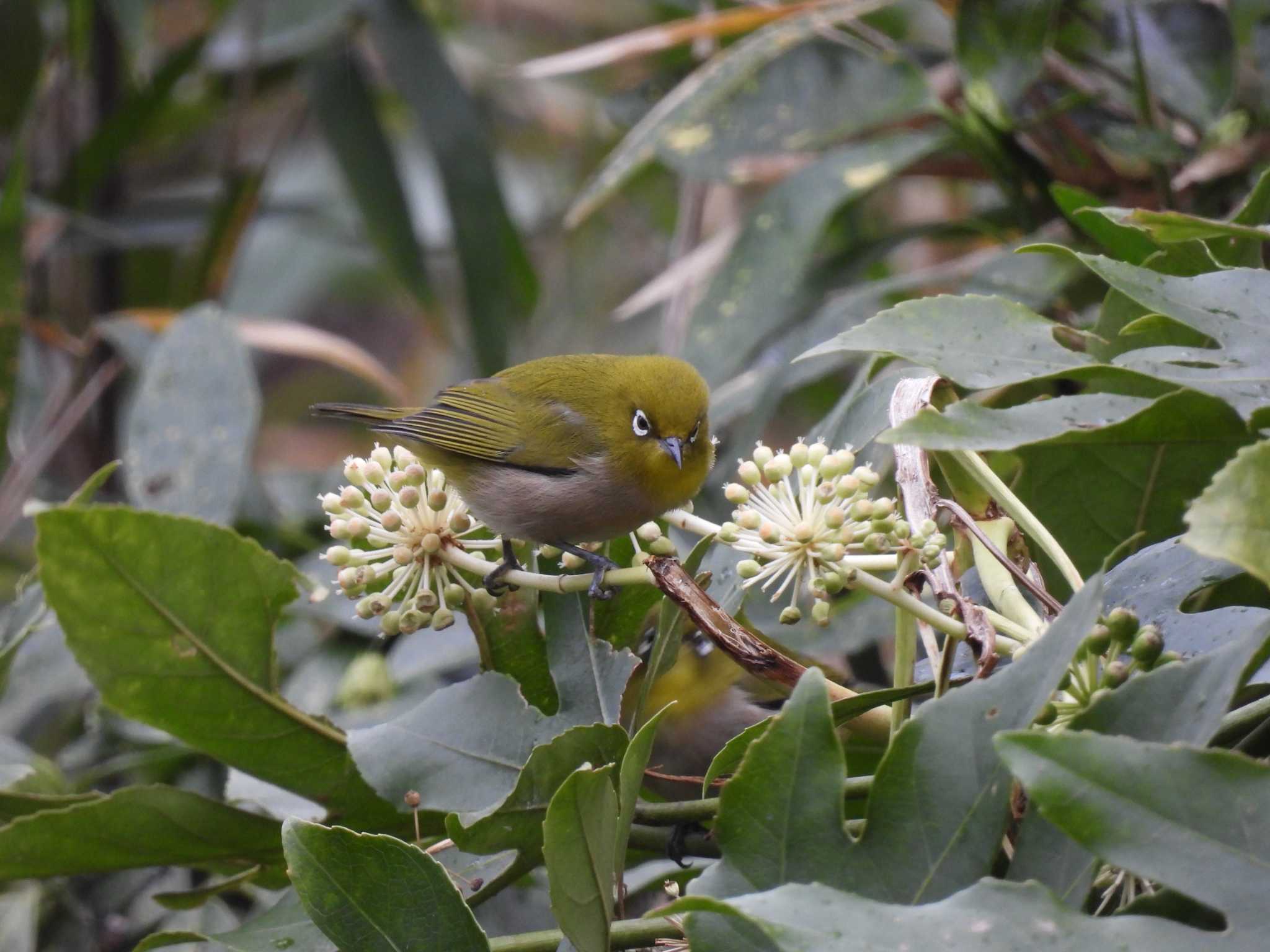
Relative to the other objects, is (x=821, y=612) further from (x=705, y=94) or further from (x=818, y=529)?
(x=705, y=94)

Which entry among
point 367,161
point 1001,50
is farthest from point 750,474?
point 367,161

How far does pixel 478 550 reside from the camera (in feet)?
5.03

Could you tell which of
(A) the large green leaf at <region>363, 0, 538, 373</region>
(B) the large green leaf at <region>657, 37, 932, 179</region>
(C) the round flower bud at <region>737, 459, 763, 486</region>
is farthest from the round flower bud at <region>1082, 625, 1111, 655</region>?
(A) the large green leaf at <region>363, 0, 538, 373</region>

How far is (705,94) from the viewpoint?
261 centimetres

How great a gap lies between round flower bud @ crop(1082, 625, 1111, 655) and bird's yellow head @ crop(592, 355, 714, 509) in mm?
1110

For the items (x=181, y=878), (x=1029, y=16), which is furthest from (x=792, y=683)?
(x=1029, y=16)

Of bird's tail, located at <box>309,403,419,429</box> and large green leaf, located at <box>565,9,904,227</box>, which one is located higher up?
large green leaf, located at <box>565,9,904,227</box>

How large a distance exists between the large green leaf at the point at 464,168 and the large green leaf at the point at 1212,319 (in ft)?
9.04

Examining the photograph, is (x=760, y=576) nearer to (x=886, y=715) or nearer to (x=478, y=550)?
(x=886, y=715)

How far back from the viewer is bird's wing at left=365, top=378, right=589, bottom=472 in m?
2.20

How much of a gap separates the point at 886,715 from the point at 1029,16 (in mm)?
1594

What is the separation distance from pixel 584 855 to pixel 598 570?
19.3 inches

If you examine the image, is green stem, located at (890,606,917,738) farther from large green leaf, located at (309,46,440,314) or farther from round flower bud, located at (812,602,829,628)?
large green leaf, located at (309,46,440,314)

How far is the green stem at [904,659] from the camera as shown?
1.10 m
